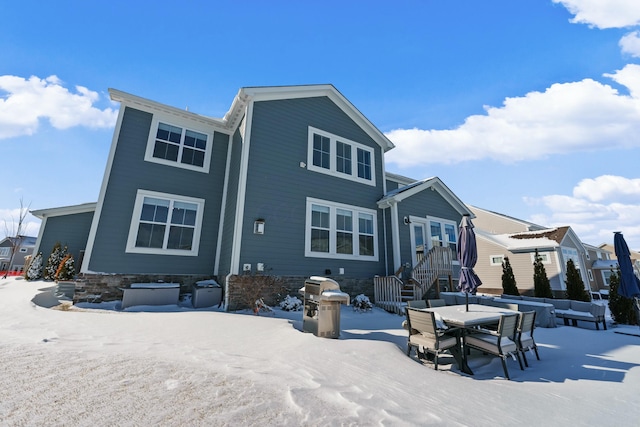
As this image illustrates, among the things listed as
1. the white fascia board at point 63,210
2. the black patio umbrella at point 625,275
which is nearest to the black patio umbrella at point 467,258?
the black patio umbrella at point 625,275

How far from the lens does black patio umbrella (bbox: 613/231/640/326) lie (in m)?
7.82

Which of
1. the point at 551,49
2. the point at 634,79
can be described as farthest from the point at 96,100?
the point at 634,79

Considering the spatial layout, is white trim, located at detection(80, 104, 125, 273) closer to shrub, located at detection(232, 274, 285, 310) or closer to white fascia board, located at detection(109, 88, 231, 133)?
white fascia board, located at detection(109, 88, 231, 133)

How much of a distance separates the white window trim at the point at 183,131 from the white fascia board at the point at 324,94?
102 inches

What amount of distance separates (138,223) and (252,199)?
4036 millimetres

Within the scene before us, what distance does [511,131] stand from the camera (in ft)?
34.2

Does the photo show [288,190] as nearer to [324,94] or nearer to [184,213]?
[184,213]

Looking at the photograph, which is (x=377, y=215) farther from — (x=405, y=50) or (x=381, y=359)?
(x=381, y=359)

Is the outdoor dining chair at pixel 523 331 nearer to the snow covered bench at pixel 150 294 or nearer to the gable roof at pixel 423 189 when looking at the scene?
the gable roof at pixel 423 189

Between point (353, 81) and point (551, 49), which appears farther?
point (353, 81)

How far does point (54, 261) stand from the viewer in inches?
531

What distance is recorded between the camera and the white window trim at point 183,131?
962 cm

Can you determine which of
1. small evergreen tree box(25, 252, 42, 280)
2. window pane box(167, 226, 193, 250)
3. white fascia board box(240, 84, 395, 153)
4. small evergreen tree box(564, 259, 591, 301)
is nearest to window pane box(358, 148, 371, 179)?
white fascia board box(240, 84, 395, 153)

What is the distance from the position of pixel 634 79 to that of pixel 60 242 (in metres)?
24.9
